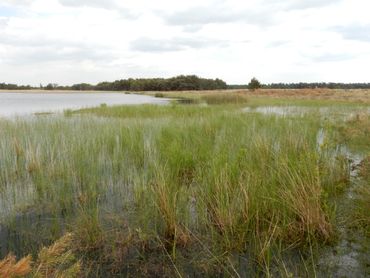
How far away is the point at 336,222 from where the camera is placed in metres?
3.73

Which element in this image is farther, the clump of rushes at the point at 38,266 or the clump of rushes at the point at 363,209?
the clump of rushes at the point at 363,209

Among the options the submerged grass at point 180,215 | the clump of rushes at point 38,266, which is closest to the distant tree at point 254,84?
the submerged grass at point 180,215

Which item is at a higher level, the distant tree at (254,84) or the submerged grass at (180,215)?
the distant tree at (254,84)

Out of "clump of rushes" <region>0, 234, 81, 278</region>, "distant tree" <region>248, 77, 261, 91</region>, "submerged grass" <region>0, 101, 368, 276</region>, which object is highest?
"distant tree" <region>248, 77, 261, 91</region>

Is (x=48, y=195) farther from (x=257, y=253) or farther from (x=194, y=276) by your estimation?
(x=257, y=253)

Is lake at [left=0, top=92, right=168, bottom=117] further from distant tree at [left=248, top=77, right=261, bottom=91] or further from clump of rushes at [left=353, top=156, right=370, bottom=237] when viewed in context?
distant tree at [left=248, top=77, right=261, bottom=91]

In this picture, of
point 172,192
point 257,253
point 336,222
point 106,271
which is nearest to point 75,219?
point 106,271

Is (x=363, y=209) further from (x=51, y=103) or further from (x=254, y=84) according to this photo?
(x=254, y=84)

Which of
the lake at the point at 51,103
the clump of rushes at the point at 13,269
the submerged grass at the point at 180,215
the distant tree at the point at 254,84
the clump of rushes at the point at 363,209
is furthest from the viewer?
the distant tree at the point at 254,84

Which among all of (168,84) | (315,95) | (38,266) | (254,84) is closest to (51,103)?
(38,266)

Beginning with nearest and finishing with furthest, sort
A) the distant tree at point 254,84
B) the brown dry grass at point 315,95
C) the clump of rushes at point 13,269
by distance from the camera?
the clump of rushes at point 13,269
the brown dry grass at point 315,95
the distant tree at point 254,84

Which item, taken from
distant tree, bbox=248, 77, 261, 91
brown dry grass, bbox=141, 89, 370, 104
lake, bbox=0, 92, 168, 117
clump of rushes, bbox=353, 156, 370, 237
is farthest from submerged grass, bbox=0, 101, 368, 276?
distant tree, bbox=248, 77, 261, 91

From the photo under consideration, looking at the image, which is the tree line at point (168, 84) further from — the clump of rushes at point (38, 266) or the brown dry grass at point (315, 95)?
the clump of rushes at point (38, 266)

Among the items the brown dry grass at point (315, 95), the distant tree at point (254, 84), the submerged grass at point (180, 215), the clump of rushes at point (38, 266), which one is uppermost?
the distant tree at point (254, 84)
